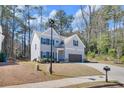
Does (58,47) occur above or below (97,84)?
above

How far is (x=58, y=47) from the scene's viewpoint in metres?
9.00

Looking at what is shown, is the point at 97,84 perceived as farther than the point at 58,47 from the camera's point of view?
No

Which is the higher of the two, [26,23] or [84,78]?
[26,23]

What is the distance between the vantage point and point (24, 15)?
29.3 ft

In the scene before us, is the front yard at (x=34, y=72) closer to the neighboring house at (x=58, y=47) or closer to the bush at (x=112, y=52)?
the neighboring house at (x=58, y=47)

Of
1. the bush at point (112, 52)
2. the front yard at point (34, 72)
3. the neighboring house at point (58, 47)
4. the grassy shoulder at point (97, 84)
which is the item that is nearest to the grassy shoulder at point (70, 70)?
the front yard at point (34, 72)

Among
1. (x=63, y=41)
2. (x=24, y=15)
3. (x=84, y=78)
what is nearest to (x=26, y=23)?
(x=24, y=15)

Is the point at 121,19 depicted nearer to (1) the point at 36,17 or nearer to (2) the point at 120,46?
(2) the point at 120,46

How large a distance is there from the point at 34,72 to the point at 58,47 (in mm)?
584

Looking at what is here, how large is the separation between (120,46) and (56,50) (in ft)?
3.44

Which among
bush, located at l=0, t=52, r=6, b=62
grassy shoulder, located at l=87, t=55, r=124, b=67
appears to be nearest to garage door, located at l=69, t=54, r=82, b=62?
grassy shoulder, located at l=87, t=55, r=124, b=67

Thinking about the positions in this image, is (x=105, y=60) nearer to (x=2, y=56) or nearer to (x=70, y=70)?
(x=70, y=70)

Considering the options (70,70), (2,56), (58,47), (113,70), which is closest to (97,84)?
(113,70)

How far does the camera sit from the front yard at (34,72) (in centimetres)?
862
